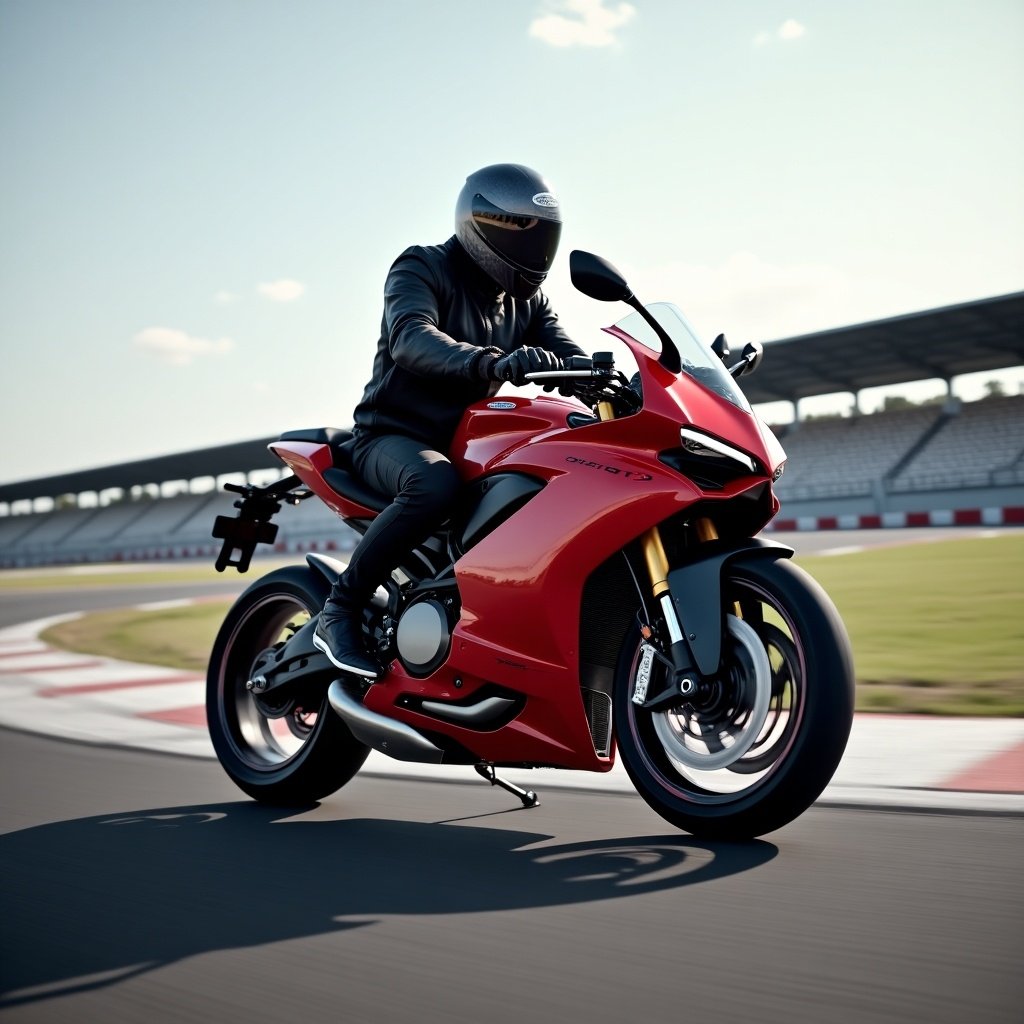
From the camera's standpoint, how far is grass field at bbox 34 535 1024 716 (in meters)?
5.93

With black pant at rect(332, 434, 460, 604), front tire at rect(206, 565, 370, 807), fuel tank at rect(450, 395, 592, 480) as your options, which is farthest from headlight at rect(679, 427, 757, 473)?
front tire at rect(206, 565, 370, 807)

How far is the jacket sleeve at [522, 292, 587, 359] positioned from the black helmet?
41cm

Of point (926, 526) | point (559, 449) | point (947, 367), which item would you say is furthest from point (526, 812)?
point (947, 367)

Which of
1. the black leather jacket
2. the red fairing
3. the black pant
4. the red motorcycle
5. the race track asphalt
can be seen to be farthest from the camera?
the black leather jacket

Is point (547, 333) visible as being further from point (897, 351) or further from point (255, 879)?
point (897, 351)

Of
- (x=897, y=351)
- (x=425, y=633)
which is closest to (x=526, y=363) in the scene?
(x=425, y=633)

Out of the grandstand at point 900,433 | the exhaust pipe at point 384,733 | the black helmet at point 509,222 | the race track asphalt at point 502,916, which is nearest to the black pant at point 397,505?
the exhaust pipe at point 384,733

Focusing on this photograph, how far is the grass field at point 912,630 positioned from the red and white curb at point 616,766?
65 cm

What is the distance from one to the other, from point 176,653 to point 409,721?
21.9 ft

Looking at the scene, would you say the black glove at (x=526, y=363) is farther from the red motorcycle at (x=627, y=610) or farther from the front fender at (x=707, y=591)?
the front fender at (x=707, y=591)

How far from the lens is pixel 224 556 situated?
15.2ft

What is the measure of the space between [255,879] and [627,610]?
1308mm

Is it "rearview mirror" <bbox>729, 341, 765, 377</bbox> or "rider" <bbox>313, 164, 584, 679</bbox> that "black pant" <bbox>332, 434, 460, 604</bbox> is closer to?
"rider" <bbox>313, 164, 584, 679</bbox>

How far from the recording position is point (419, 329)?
3.76 m
